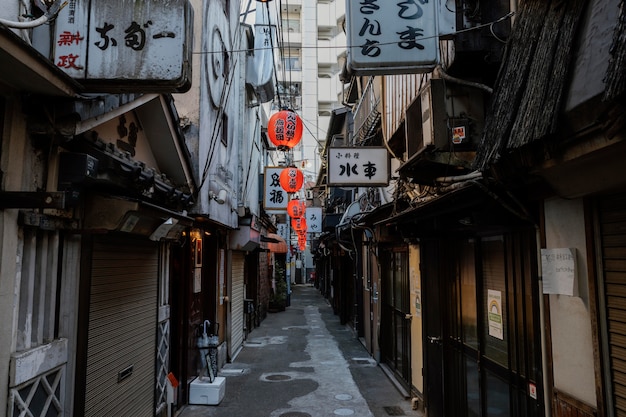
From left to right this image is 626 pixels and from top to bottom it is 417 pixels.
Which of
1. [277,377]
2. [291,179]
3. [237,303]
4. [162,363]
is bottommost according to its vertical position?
[277,377]

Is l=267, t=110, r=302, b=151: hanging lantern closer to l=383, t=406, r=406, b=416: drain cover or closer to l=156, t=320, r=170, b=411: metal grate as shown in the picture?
l=156, t=320, r=170, b=411: metal grate

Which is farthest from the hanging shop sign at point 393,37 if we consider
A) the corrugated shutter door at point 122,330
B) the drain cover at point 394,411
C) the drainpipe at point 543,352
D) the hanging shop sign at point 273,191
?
the hanging shop sign at point 273,191

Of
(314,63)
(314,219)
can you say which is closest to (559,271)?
(314,219)

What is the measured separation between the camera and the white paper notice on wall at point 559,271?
4277 mm

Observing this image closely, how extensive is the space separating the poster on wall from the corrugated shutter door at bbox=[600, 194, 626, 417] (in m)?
2.67

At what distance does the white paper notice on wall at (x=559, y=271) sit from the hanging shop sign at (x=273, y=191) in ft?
46.3

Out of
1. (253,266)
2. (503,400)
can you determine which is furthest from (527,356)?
(253,266)

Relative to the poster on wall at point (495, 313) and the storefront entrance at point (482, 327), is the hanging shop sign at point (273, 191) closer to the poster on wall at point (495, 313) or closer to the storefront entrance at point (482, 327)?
the storefront entrance at point (482, 327)

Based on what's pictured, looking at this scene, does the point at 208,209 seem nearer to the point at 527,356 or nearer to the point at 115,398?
the point at 115,398

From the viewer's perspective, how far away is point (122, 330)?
23.1 feet

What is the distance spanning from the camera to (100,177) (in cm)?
526

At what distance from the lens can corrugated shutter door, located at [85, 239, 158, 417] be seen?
6.02 m

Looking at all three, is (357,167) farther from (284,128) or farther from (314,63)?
→ (314,63)

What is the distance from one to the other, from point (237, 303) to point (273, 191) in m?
5.02
